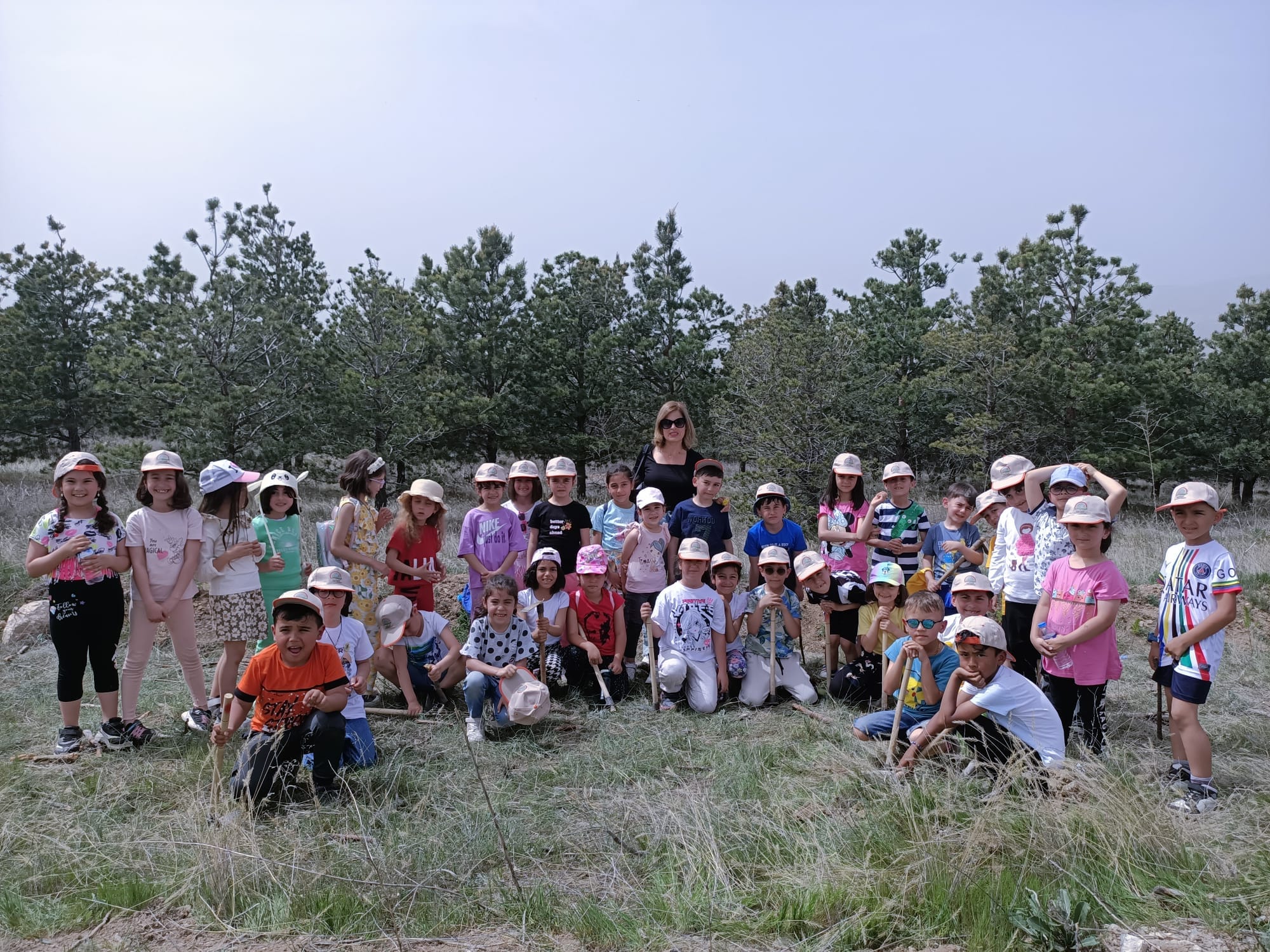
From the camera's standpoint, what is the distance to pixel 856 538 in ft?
18.9

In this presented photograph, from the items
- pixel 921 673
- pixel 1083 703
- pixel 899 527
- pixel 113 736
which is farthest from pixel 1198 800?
pixel 113 736

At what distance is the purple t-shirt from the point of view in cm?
580

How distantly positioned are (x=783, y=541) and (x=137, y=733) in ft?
13.6

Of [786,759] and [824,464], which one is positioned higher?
[824,464]

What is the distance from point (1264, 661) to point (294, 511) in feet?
23.9

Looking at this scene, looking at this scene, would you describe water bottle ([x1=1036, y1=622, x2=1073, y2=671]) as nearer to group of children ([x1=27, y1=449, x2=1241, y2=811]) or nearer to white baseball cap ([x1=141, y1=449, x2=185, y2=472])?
group of children ([x1=27, y1=449, x2=1241, y2=811])

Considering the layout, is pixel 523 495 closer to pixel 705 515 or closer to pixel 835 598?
pixel 705 515

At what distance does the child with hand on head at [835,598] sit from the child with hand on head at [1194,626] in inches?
75.4

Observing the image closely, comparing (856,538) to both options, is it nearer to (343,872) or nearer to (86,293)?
(343,872)

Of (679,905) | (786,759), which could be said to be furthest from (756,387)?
(679,905)

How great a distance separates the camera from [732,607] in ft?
18.6

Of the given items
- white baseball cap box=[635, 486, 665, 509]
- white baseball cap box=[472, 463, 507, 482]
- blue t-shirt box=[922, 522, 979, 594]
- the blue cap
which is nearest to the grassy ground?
the blue cap

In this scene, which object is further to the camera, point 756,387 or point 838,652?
point 756,387

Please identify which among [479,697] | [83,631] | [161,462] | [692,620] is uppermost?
[161,462]
